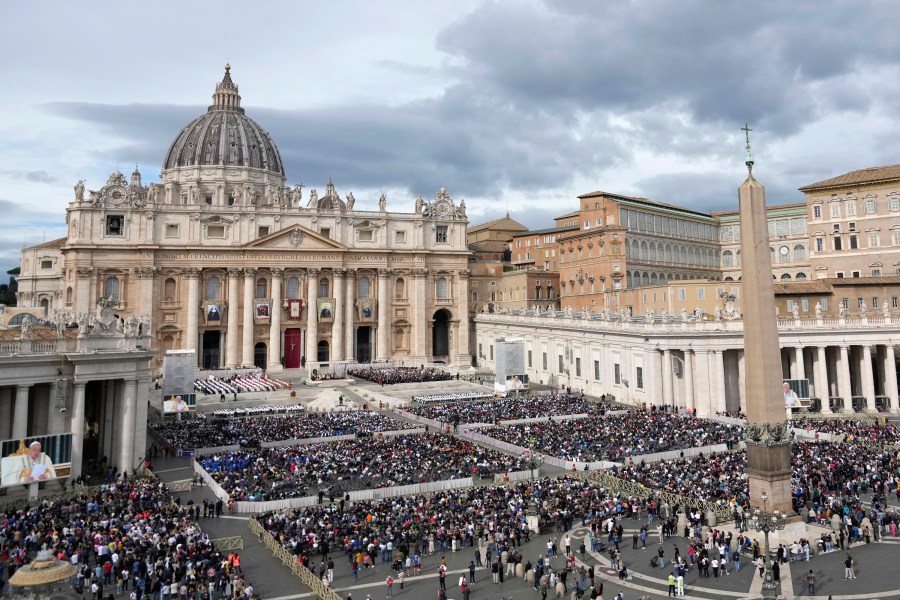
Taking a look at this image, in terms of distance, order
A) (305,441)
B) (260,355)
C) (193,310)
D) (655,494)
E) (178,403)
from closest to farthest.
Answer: (655,494)
(305,441)
(178,403)
(193,310)
(260,355)

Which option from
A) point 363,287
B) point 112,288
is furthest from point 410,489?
point 112,288

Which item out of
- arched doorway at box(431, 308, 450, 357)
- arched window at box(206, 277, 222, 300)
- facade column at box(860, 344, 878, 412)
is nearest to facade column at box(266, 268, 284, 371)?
arched window at box(206, 277, 222, 300)

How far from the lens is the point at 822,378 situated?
151ft

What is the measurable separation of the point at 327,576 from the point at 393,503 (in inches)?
270

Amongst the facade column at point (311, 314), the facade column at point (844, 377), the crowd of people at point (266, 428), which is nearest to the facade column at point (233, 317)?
the facade column at point (311, 314)

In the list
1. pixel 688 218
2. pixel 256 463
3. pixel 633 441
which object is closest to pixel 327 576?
pixel 256 463

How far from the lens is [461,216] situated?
84.0 metres

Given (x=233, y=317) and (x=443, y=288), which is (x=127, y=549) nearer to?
(x=233, y=317)

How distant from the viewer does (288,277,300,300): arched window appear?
76.5 meters

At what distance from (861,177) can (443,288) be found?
44.2 meters

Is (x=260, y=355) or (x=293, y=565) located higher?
(x=260, y=355)

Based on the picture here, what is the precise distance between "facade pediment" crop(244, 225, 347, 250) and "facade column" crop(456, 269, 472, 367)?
585 inches

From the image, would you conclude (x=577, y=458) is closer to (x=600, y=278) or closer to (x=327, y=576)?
(x=327, y=576)

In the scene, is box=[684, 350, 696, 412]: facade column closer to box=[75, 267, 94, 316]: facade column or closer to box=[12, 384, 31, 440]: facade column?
box=[12, 384, 31, 440]: facade column
